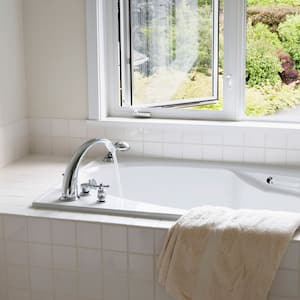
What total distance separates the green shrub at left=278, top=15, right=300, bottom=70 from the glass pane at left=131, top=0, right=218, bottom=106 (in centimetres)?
39

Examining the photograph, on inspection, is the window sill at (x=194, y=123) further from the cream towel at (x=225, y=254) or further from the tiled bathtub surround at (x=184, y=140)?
the cream towel at (x=225, y=254)

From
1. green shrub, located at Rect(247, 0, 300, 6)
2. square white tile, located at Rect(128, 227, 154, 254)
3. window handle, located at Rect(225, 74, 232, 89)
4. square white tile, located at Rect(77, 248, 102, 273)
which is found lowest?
square white tile, located at Rect(77, 248, 102, 273)

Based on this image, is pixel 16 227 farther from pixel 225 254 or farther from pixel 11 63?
pixel 11 63

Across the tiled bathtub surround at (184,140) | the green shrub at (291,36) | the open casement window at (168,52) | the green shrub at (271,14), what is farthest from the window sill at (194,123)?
the green shrub at (271,14)

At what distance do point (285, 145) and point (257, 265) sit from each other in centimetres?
116

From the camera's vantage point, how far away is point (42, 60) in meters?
3.71

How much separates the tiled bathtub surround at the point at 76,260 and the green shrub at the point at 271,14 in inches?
57.4

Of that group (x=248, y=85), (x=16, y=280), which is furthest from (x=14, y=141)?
(x=248, y=85)

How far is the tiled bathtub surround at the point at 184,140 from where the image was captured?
3.37 meters

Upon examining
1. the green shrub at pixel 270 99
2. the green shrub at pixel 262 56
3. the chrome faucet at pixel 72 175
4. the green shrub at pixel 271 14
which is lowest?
the chrome faucet at pixel 72 175

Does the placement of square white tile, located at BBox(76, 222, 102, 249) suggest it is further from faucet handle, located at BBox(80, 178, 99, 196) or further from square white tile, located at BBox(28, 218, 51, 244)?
faucet handle, located at BBox(80, 178, 99, 196)

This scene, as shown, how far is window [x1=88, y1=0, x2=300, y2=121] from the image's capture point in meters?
3.42

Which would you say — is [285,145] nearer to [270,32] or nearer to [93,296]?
[270,32]

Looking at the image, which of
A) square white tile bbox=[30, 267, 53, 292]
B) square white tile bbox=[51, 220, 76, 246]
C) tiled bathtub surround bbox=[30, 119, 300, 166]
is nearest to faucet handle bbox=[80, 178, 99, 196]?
square white tile bbox=[51, 220, 76, 246]
